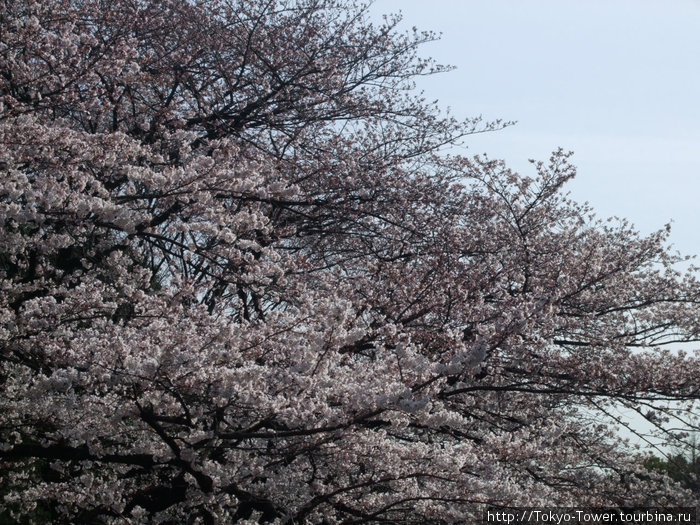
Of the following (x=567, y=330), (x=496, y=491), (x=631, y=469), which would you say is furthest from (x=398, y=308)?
(x=631, y=469)

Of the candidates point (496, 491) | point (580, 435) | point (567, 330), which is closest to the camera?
point (496, 491)

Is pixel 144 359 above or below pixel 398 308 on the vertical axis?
below

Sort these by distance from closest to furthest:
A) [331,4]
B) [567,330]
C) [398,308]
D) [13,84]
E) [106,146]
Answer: [106,146]
[13,84]
[398,308]
[567,330]
[331,4]

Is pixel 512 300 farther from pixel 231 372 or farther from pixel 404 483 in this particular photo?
pixel 231 372

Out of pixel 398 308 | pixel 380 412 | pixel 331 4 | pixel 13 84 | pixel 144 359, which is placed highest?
pixel 331 4

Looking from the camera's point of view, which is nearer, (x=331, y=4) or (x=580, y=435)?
(x=580, y=435)

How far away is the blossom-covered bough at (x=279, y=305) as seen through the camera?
15.8 feet

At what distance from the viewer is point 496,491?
4938 mm

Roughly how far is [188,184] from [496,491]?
11.5ft

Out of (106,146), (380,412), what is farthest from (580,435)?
(106,146)

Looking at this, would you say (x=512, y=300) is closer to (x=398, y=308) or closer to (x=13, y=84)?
(x=398, y=308)

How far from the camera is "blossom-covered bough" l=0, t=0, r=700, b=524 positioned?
15.8ft

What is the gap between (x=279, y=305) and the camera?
9.05 metres

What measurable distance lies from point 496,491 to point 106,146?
412cm
